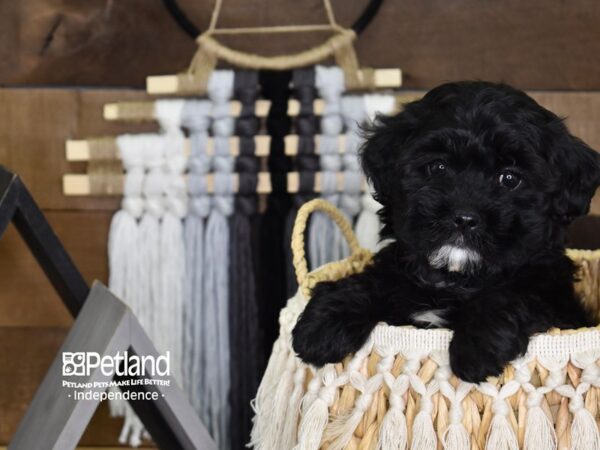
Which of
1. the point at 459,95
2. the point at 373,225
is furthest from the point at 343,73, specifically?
the point at 459,95

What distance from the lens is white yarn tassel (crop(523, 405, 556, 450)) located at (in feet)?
3.45

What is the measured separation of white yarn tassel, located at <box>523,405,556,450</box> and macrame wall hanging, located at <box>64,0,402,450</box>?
806 millimetres

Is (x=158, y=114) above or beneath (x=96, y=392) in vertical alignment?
above

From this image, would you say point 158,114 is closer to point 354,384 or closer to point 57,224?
point 57,224

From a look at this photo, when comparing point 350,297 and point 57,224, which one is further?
point 57,224

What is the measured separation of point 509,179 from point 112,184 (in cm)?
99

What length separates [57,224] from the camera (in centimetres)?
195

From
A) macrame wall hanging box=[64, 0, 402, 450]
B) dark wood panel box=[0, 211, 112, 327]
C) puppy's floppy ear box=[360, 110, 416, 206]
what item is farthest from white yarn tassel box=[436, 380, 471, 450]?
dark wood panel box=[0, 211, 112, 327]

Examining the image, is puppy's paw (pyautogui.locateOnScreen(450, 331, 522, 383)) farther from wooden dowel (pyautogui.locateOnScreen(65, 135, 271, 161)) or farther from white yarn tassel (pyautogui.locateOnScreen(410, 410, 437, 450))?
wooden dowel (pyautogui.locateOnScreen(65, 135, 271, 161))

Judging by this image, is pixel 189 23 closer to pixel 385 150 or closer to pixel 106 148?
pixel 106 148

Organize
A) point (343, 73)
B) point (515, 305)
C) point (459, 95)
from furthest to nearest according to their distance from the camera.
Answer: point (343, 73), point (459, 95), point (515, 305)

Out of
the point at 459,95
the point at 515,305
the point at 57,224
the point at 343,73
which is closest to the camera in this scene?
the point at 515,305

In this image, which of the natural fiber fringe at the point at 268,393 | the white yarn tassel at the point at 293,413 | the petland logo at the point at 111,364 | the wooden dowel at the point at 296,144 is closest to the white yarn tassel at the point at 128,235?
the wooden dowel at the point at 296,144

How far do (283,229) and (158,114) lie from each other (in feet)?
1.25
